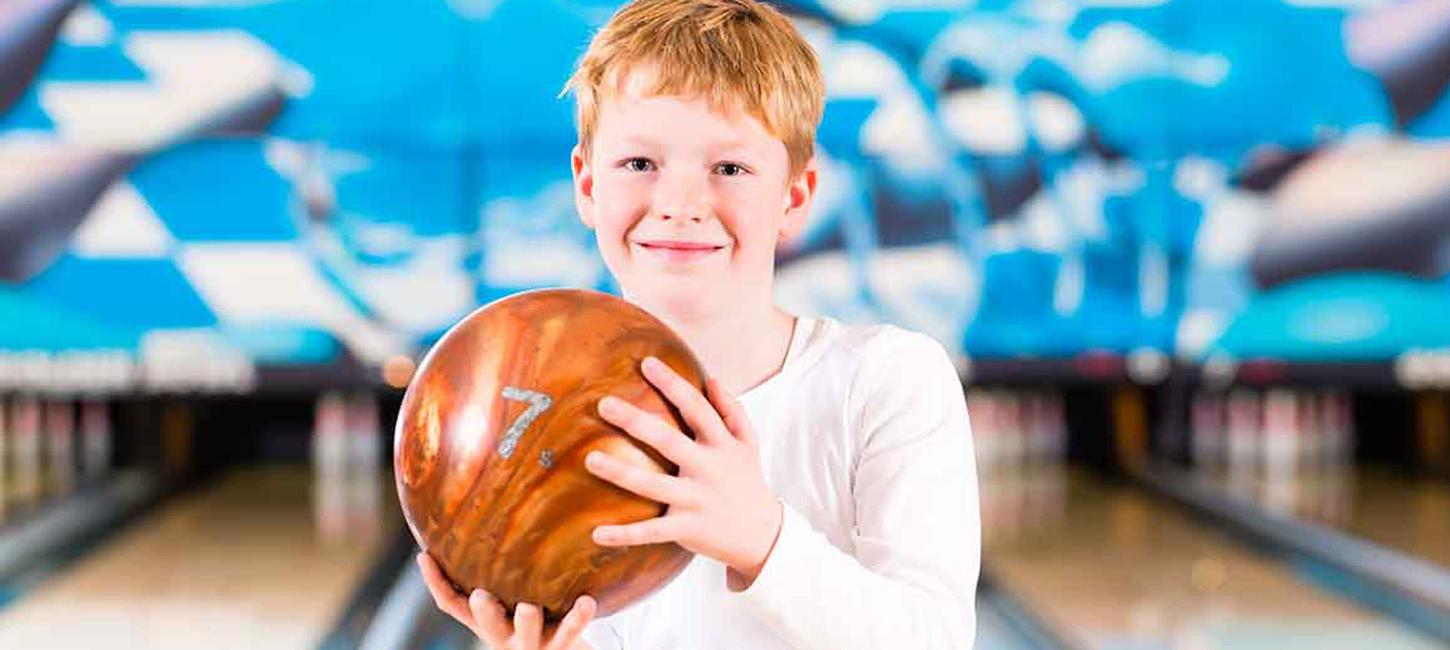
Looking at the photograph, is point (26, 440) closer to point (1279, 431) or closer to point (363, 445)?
point (363, 445)

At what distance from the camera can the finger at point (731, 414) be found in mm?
892

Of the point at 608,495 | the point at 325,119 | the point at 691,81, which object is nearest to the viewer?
the point at 608,495

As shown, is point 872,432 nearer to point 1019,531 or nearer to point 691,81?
point 691,81

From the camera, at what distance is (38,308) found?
15.4 ft

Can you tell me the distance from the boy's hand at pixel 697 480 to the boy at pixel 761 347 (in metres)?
0.05

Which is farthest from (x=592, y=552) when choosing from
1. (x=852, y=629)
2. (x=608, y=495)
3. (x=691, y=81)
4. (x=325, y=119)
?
(x=325, y=119)

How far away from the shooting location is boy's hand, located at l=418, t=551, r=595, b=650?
90 cm

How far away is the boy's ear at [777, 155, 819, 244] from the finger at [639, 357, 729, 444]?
0.78 ft

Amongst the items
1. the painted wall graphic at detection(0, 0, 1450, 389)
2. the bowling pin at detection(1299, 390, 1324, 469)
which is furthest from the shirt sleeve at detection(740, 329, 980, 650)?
the bowling pin at detection(1299, 390, 1324, 469)

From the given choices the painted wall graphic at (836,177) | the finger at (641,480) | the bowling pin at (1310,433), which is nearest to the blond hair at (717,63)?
the finger at (641,480)

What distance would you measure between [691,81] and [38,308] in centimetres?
411

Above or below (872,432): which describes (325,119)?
above

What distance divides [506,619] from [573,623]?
4 centimetres

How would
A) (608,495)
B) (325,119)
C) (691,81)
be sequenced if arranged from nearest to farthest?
(608,495) → (691,81) → (325,119)
